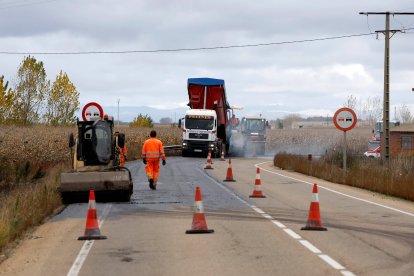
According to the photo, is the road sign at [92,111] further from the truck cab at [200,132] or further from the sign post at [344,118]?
the truck cab at [200,132]

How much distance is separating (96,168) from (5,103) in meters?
45.9

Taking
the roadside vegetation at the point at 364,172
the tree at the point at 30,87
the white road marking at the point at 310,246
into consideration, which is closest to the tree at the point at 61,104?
the tree at the point at 30,87

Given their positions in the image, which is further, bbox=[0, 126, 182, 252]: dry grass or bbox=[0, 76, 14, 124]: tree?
bbox=[0, 76, 14, 124]: tree

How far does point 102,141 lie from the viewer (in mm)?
19766

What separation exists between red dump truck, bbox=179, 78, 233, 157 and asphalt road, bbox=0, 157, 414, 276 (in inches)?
1052

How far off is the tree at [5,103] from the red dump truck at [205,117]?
1973 cm

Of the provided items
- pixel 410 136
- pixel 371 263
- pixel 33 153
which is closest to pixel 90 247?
pixel 371 263

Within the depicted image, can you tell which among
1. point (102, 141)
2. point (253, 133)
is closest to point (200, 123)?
point (253, 133)

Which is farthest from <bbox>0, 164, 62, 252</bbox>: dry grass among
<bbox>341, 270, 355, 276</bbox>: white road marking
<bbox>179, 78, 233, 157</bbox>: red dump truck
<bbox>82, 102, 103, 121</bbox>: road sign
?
<bbox>179, 78, 233, 157</bbox>: red dump truck

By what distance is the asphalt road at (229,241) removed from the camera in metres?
9.28

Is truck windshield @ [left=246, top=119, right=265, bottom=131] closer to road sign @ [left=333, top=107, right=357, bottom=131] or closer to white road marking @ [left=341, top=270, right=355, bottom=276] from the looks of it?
road sign @ [left=333, top=107, right=357, bottom=131]

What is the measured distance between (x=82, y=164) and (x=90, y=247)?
8.38 m

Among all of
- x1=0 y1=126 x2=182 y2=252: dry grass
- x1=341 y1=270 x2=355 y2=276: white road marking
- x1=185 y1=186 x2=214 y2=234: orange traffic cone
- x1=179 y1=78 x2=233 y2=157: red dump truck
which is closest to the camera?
x1=341 y1=270 x2=355 y2=276: white road marking

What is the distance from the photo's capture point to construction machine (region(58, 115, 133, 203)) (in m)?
18.1
